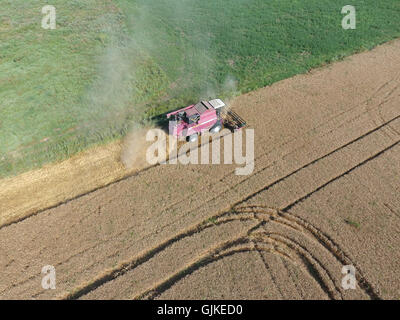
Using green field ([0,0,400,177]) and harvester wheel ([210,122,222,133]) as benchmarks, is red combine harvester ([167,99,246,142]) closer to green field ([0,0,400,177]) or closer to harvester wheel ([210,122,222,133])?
harvester wheel ([210,122,222,133])

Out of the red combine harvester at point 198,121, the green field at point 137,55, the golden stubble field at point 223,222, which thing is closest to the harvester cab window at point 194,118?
the red combine harvester at point 198,121

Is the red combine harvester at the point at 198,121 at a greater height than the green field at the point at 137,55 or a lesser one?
lesser

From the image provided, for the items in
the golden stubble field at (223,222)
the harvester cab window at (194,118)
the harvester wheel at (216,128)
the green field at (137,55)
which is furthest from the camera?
the green field at (137,55)

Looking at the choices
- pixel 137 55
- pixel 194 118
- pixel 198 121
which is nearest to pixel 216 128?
pixel 198 121

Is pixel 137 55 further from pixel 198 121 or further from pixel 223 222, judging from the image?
pixel 223 222

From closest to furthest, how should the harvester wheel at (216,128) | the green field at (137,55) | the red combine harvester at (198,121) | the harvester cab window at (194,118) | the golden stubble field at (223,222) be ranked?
the golden stubble field at (223,222) → the harvester cab window at (194,118) → the red combine harvester at (198,121) → the harvester wheel at (216,128) → the green field at (137,55)

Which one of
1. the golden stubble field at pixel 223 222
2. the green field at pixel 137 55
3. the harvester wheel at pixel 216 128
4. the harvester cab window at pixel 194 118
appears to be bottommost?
the golden stubble field at pixel 223 222

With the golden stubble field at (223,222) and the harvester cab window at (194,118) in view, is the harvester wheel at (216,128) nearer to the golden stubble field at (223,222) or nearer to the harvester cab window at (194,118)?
the harvester cab window at (194,118)
